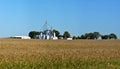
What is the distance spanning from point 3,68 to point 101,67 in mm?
4629

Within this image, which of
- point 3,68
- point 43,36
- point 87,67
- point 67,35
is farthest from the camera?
point 67,35

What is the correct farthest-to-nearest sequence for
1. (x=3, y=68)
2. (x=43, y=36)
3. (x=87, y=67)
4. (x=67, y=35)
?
(x=67, y=35), (x=43, y=36), (x=87, y=67), (x=3, y=68)

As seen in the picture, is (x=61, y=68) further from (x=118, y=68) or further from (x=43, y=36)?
(x=43, y=36)

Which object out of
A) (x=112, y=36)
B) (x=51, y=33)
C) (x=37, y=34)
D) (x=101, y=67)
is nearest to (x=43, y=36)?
(x=51, y=33)

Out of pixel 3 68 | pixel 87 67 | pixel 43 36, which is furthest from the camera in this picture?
pixel 43 36

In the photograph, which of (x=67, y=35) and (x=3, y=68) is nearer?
(x=3, y=68)

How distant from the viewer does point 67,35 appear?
19075cm

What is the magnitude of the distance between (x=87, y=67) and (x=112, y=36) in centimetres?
17077

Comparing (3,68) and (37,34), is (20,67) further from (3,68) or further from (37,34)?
(37,34)

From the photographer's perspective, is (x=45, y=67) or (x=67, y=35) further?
(x=67, y=35)

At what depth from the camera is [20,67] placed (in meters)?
15.2

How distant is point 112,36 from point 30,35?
47.1 meters

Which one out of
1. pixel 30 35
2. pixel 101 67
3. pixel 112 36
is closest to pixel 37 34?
pixel 30 35

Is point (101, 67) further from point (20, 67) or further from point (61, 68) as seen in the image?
point (20, 67)
